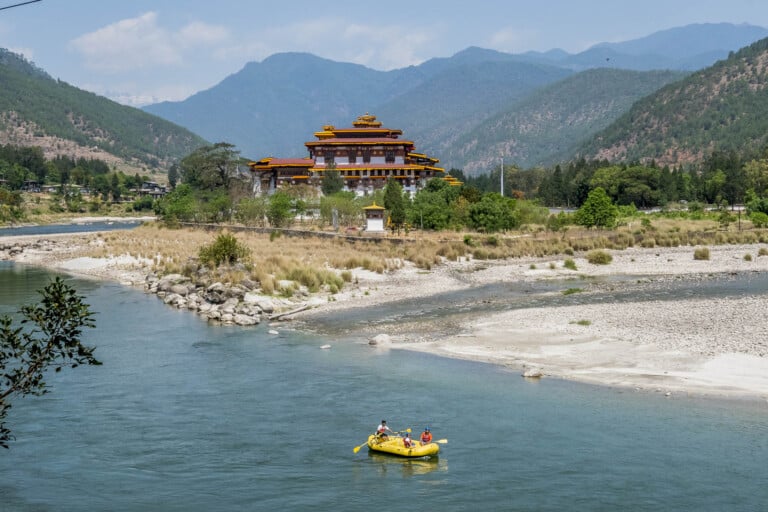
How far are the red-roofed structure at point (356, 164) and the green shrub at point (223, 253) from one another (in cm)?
5652

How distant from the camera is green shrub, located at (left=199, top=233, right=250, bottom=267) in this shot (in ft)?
186

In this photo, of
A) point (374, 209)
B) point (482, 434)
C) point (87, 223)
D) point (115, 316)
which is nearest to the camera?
point (482, 434)

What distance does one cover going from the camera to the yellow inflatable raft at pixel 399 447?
909 inches

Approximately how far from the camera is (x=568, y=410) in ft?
87.6

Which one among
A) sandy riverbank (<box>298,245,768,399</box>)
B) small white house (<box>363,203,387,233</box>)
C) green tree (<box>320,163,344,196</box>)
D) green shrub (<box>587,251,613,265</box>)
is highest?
green tree (<box>320,163,344,196</box>)

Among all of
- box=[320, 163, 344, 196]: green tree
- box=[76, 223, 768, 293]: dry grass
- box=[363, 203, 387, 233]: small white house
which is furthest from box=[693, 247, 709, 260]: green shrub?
box=[320, 163, 344, 196]: green tree

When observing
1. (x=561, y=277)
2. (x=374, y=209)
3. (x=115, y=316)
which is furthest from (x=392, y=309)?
(x=374, y=209)

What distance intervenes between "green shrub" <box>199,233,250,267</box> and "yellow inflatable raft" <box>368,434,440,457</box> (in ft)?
114

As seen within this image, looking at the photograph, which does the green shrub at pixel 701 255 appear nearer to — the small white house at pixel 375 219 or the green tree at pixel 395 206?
the green tree at pixel 395 206

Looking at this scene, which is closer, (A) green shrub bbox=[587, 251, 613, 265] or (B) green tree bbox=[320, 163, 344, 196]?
(A) green shrub bbox=[587, 251, 613, 265]

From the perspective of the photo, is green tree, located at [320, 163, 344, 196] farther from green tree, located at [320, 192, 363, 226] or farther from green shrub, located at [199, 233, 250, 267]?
green shrub, located at [199, 233, 250, 267]

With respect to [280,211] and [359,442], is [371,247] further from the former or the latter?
[359,442]

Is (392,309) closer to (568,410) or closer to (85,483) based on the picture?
(568,410)

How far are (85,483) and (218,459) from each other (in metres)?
3.47
